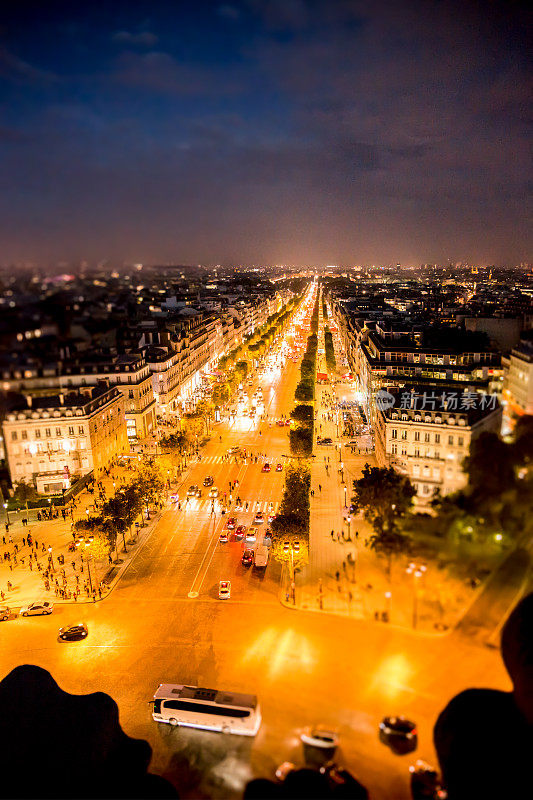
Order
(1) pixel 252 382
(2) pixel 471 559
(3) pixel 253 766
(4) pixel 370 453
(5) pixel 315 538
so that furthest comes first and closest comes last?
(1) pixel 252 382, (4) pixel 370 453, (5) pixel 315 538, (2) pixel 471 559, (3) pixel 253 766

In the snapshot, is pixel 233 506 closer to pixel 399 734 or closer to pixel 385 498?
pixel 385 498

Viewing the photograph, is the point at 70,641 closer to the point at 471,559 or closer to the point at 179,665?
the point at 179,665

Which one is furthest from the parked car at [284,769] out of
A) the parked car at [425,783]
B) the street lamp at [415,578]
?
the street lamp at [415,578]

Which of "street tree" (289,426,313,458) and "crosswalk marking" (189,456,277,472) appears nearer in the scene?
"street tree" (289,426,313,458)

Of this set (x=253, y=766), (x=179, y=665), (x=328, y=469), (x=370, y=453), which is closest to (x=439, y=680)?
(x=253, y=766)

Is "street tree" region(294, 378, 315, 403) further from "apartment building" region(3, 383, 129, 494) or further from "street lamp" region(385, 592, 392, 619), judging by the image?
"street lamp" region(385, 592, 392, 619)

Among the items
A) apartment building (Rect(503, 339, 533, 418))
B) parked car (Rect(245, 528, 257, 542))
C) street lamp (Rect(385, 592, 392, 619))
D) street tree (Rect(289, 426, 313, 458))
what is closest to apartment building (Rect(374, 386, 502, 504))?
apartment building (Rect(503, 339, 533, 418))

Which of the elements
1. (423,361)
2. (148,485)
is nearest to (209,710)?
(148,485)
